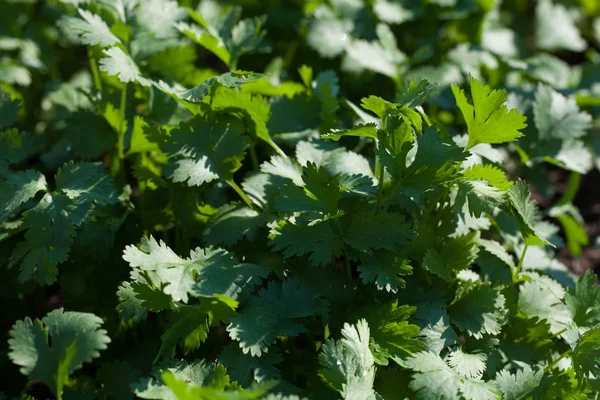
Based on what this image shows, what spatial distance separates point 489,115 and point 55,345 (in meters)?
1.10

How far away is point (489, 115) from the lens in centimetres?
153

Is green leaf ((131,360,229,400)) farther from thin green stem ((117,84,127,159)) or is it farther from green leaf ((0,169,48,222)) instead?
thin green stem ((117,84,127,159))

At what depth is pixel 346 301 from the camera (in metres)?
1.60

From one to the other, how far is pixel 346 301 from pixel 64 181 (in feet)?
2.52

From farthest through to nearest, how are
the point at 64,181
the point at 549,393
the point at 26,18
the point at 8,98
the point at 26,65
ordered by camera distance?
the point at 26,18 → the point at 26,65 → the point at 8,98 → the point at 64,181 → the point at 549,393

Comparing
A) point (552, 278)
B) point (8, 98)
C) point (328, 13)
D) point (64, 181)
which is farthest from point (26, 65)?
point (552, 278)

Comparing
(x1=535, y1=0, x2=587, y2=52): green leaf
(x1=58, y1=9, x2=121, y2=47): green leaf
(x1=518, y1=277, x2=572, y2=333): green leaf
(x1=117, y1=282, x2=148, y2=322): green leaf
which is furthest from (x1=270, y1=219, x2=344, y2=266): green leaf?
(x1=535, y1=0, x2=587, y2=52): green leaf

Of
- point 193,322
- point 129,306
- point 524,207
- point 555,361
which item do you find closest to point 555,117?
point 524,207

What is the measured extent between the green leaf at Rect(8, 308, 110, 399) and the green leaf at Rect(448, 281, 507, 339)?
819mm

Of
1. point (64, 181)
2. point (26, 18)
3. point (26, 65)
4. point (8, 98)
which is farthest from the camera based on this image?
point (26, 18)

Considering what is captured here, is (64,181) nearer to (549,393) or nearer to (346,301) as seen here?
(346,301)

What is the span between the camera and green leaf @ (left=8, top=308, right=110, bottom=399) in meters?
1.35

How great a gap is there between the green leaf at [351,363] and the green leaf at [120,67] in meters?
0.81

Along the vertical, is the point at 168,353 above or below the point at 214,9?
below
